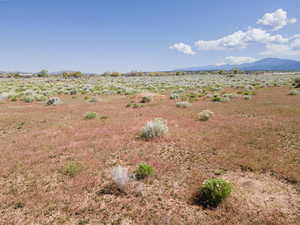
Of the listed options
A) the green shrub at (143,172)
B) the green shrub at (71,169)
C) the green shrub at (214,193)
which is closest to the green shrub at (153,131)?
the green shrub at (143,172)

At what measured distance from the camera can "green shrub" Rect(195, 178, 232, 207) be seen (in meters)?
3.94

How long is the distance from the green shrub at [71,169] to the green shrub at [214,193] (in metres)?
3.64

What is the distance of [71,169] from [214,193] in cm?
417

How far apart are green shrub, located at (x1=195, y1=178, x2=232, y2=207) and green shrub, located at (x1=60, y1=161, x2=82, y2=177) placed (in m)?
3.64

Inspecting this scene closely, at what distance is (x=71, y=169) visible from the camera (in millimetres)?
5312

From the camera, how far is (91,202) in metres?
4.12

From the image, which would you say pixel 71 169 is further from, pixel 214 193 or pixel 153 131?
pixel 214 193

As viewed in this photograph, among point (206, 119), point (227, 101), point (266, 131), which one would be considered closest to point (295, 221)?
point (266, 131)

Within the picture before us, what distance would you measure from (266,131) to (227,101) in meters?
9.02

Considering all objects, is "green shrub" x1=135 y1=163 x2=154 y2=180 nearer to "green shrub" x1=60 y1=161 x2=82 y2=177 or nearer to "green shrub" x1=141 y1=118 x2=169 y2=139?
"green shrub" x1=60 y1=161 x2=82 y2=177

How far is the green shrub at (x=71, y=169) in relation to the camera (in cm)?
524

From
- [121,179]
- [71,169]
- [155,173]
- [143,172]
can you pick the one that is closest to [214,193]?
[155,173]

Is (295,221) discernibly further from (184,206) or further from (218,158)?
(218,158)

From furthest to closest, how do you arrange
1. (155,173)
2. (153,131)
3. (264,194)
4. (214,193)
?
(153,131), (155,173), (264,194), (214,193)
